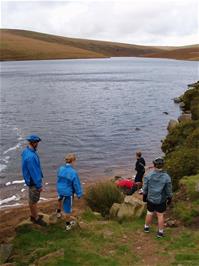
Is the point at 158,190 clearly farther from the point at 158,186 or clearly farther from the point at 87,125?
the point at 87,125

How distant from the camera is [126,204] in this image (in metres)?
13.3

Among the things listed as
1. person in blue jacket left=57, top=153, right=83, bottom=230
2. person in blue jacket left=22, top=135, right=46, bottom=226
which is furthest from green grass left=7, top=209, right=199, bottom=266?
person in blue jacket left=22, top=135, right=46, bottom=226

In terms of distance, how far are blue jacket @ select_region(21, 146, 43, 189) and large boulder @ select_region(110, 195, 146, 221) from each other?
A: 2.67m

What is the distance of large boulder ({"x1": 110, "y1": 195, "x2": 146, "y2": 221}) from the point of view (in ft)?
42.7

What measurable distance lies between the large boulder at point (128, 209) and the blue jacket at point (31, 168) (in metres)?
2.67

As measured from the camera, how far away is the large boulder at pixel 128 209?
13.0 meters

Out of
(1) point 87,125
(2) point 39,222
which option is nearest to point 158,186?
(2) point 39,222

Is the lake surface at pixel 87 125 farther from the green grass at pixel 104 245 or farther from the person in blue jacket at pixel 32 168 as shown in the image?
the green grass at pixel 104 245

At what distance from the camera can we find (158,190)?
11258 millimetres

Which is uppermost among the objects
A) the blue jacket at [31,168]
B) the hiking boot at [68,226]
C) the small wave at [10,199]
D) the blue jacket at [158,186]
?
the blue jacket at [31,168]

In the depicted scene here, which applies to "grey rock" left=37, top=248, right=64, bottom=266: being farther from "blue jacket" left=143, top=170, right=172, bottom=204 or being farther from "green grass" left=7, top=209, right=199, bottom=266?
"blue jacket" left=143, top=170, right=172, bottom=204

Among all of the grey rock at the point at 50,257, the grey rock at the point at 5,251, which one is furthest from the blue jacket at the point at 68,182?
the grey rock at the point at 5,251

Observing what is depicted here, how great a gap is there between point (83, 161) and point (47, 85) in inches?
1976

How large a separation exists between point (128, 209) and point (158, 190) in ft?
7.01
